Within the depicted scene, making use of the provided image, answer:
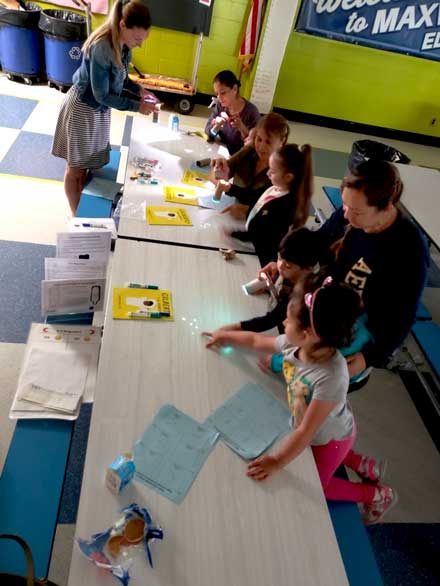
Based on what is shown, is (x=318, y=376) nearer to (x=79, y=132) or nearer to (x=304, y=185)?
(x=304, y=185)

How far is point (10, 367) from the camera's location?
2.41 m

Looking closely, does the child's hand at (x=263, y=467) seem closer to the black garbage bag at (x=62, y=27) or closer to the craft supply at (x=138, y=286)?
the craft supply at (x=138, y=286)

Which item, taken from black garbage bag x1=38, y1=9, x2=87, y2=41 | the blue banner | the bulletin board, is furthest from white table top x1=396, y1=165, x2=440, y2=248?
black garbage bag x1=38, y1=9, x2=87, y2=41

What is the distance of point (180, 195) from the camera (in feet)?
8.66

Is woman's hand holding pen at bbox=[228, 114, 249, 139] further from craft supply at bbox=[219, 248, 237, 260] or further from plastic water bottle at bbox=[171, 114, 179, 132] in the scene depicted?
craft supply at bbox=[219, 248, 237, 260]

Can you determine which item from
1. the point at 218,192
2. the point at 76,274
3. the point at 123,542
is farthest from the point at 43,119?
the point at 123,542

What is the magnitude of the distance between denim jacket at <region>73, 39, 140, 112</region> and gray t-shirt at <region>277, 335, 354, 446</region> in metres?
1.90

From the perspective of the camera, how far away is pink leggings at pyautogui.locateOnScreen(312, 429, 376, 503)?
160cm

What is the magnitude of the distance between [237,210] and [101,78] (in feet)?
3.54

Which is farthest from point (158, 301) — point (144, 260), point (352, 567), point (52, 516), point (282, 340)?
point (352, 567)

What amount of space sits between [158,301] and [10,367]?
1061mm

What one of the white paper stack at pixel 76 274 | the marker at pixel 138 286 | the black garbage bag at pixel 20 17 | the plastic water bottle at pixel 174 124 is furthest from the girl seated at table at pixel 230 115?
the black garbage bag at pixel 20 17

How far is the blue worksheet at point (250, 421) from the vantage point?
4.61 feet

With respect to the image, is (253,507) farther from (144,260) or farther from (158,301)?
(144,260)
